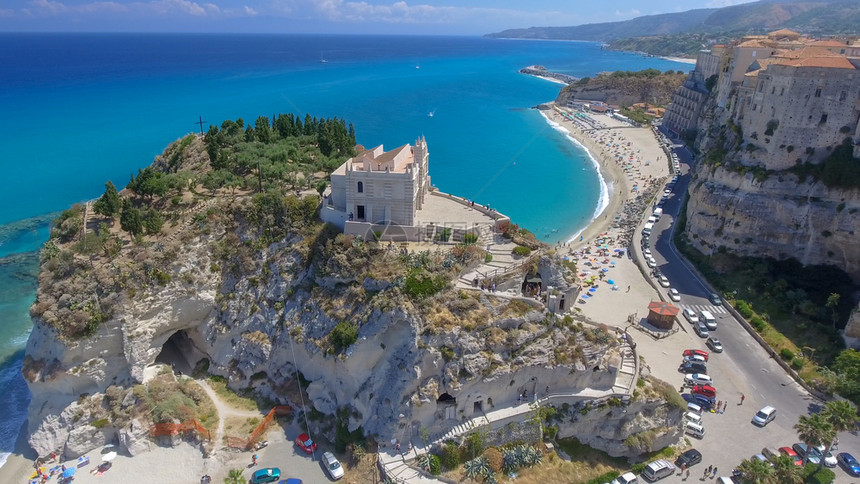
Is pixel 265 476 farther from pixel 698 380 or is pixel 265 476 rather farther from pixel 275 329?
pixel 698 380

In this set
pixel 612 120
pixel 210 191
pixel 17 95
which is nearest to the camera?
pixel 210 191

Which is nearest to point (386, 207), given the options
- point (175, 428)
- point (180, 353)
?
point (175, 428)

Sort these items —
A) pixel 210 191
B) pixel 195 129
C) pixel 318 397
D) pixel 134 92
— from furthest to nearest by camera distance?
pixel 134 92 → pixel 195 129 → pixel 210 191 → pixel 318 397

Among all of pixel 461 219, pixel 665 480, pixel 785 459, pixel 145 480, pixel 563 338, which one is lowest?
pixel 145 480

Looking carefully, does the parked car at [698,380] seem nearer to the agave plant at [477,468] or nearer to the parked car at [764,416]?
the parked car at [764,416]

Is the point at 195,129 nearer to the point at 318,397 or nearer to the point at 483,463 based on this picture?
the point at 318,397

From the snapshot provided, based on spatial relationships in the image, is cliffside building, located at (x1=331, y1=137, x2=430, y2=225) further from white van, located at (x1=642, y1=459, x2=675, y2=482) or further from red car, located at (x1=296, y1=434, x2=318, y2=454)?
white van, located at (x1=642, y1=459, x2=675, y2=482)

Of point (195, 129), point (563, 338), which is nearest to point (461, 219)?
point (563, 338)

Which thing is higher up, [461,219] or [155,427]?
[461,219]

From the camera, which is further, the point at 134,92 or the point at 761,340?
the point at 134,92
